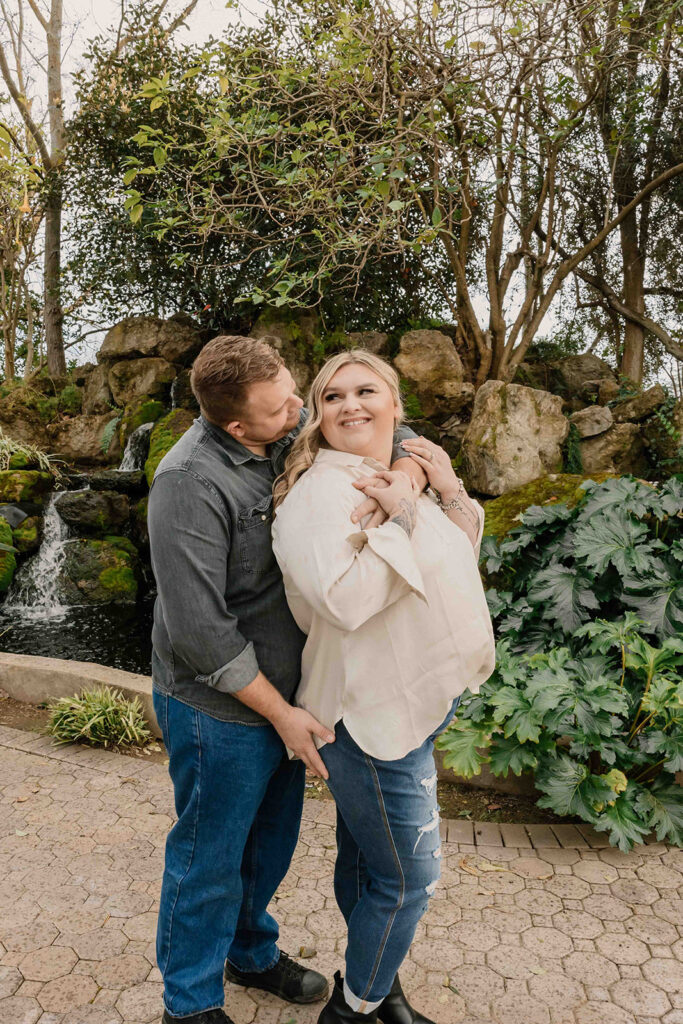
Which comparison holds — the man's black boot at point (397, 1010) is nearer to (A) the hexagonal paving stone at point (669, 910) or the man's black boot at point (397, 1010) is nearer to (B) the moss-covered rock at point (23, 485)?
(A) the hexagonal paving stone at point (669, 910)

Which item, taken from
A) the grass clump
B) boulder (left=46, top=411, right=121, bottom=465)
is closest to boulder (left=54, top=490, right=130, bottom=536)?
boulder (left=46, top=411, right=121, bottom=465)

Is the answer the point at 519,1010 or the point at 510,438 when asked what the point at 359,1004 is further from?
the point at 510,438

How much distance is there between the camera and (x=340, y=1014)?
2.11 metres

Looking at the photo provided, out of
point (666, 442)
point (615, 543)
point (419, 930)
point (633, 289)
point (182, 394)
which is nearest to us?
point (419, 930)

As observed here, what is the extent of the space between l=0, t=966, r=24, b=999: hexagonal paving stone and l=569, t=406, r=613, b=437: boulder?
7842mm

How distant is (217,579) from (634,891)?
2233mm

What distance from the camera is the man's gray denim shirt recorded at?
1.80m

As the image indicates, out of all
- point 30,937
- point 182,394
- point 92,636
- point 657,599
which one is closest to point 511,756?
point 657,599

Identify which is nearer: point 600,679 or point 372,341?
point 600,679

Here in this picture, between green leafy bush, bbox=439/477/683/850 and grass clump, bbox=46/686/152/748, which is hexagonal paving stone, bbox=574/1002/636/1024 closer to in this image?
green leafy bush, bbox=439/477/683/850

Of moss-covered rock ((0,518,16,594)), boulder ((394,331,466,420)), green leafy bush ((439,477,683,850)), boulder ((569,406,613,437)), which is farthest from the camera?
boulder ((394,331,466,420))

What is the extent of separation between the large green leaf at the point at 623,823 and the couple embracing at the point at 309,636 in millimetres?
1353

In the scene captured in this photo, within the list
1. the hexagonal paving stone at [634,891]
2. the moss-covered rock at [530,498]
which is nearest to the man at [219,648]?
the hexagonal paving stone at [634,891]

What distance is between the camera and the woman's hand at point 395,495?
5.87 ft
